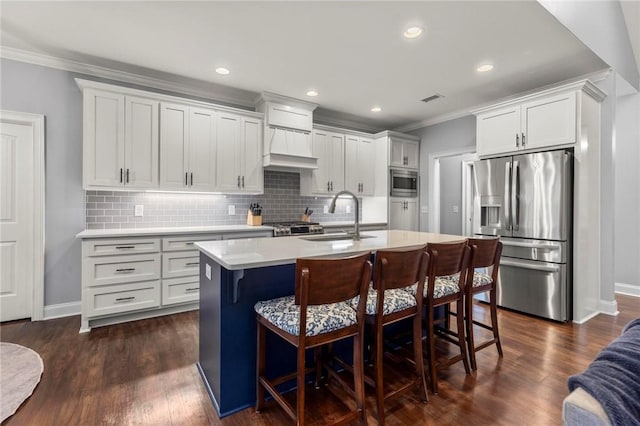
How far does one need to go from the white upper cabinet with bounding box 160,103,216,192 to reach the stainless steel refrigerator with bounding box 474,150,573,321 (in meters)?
3.43

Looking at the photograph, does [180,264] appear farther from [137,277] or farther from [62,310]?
[62,310]

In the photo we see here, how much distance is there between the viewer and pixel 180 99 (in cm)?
359

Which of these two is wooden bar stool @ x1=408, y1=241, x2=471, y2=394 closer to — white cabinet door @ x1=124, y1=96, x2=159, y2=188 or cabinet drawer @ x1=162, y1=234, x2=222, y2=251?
cabinet drawer @ x1=162, y1=234, x2=222, y2=251

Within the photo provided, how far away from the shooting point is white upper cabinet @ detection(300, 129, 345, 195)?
4.71 m

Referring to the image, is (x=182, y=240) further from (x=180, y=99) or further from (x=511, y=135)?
(x=511, y=135)

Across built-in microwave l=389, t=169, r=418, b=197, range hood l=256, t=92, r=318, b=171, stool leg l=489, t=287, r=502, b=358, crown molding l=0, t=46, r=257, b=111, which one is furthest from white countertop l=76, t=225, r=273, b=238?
stool leg l=489, t=287, r=502, b=358

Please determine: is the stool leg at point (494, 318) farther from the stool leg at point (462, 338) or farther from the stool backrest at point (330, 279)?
the stool backrest at point (330, 279)

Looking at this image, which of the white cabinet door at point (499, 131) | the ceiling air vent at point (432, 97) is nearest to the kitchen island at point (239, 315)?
the white cabinet door at point (499, 131)

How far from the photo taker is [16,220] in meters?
3.13

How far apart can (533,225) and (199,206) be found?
402 centimetres

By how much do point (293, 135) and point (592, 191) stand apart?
3.62 m

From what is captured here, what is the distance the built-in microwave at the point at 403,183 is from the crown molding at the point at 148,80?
2.56m

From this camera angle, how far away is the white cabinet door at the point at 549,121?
313 cm

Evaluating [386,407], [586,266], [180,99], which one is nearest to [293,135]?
[180,99]
